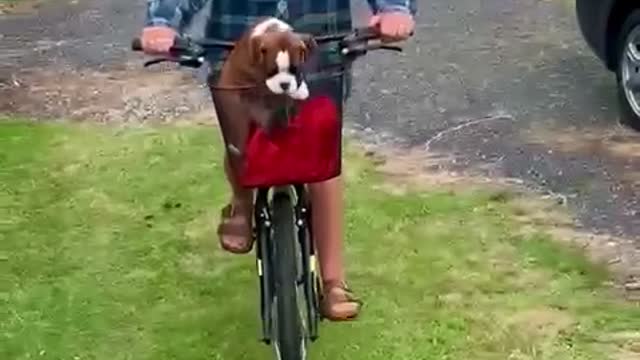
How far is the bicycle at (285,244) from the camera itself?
439 cm

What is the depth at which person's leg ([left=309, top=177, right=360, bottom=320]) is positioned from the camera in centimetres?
480

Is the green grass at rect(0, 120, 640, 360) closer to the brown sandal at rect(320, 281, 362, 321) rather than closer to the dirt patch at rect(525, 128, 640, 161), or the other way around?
the brown sandal at rect(320, 281, 362, 321)

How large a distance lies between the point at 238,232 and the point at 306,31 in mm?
691

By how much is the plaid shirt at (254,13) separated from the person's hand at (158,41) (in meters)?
0.26

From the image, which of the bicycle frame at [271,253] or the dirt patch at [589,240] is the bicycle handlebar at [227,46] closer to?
the bicycle frame at [271,253]

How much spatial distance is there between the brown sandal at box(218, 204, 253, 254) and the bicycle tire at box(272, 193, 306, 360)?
298 millimetres

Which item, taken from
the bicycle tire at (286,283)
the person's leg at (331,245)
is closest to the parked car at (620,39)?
the person's leg at (331,245)

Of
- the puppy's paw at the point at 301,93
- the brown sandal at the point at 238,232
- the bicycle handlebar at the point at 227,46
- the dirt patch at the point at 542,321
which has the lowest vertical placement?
the dirt patch at the point at 542,321

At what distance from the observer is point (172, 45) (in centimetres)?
435

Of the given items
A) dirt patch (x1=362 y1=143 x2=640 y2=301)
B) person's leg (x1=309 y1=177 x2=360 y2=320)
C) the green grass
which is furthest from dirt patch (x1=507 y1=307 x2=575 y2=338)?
person's leg (x1=309 y1=177 x2=360 y2=320)

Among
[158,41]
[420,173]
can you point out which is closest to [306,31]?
[158,41]

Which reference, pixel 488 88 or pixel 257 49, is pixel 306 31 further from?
pixel 488 88

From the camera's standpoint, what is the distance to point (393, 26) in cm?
445

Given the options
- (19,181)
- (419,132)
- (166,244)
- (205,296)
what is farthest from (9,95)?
(205,296)
